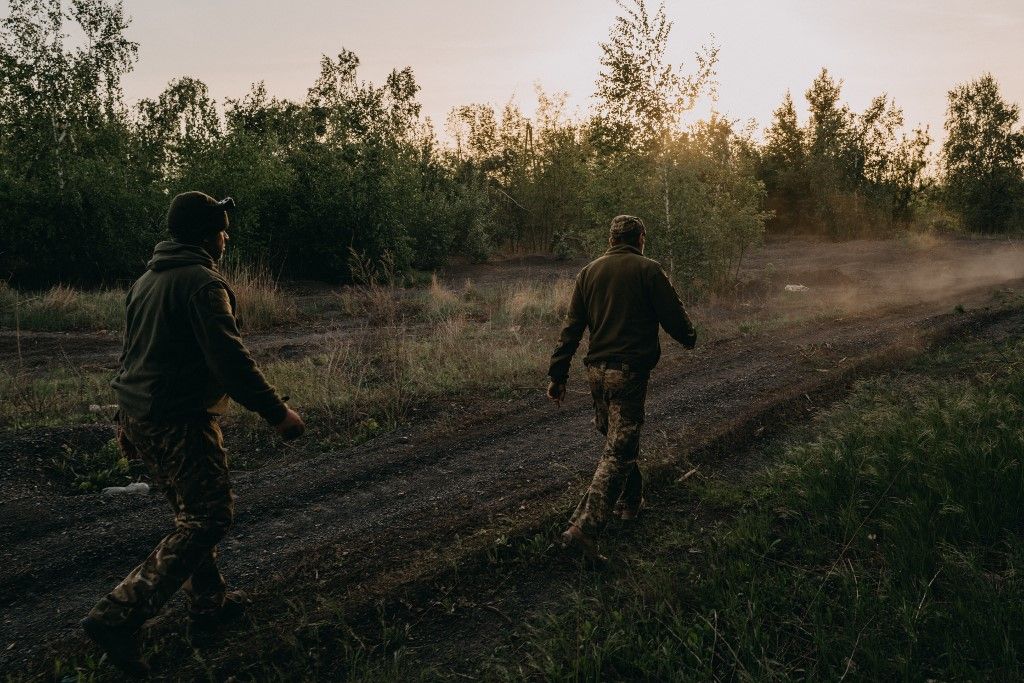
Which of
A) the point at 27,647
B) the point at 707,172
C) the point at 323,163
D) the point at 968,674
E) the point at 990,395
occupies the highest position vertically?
the point at 323,163

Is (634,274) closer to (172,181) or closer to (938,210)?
(172,181)

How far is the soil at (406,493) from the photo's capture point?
12.6 ft

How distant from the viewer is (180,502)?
10.2 ft

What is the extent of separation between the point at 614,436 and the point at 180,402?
8.96 feet

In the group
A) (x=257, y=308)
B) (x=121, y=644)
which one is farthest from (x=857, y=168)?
(x=121, y=644)

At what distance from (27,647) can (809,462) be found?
5.43 metres

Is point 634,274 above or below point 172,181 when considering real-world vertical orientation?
below

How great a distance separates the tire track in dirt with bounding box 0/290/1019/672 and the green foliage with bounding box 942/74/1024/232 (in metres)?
37.0

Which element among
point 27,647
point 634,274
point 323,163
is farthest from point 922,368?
point 323,163

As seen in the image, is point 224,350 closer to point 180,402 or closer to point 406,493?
point 180,402

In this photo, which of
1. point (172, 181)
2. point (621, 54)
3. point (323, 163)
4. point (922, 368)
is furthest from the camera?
point (323, 163)

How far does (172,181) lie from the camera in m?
20.5

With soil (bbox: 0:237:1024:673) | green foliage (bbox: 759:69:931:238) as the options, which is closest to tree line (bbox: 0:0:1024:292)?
green foliage (bbox: 759:69:931:238)

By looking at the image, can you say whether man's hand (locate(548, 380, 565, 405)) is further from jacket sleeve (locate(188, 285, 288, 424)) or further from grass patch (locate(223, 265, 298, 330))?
grass patch (locate(223, 265, 298, 330))
